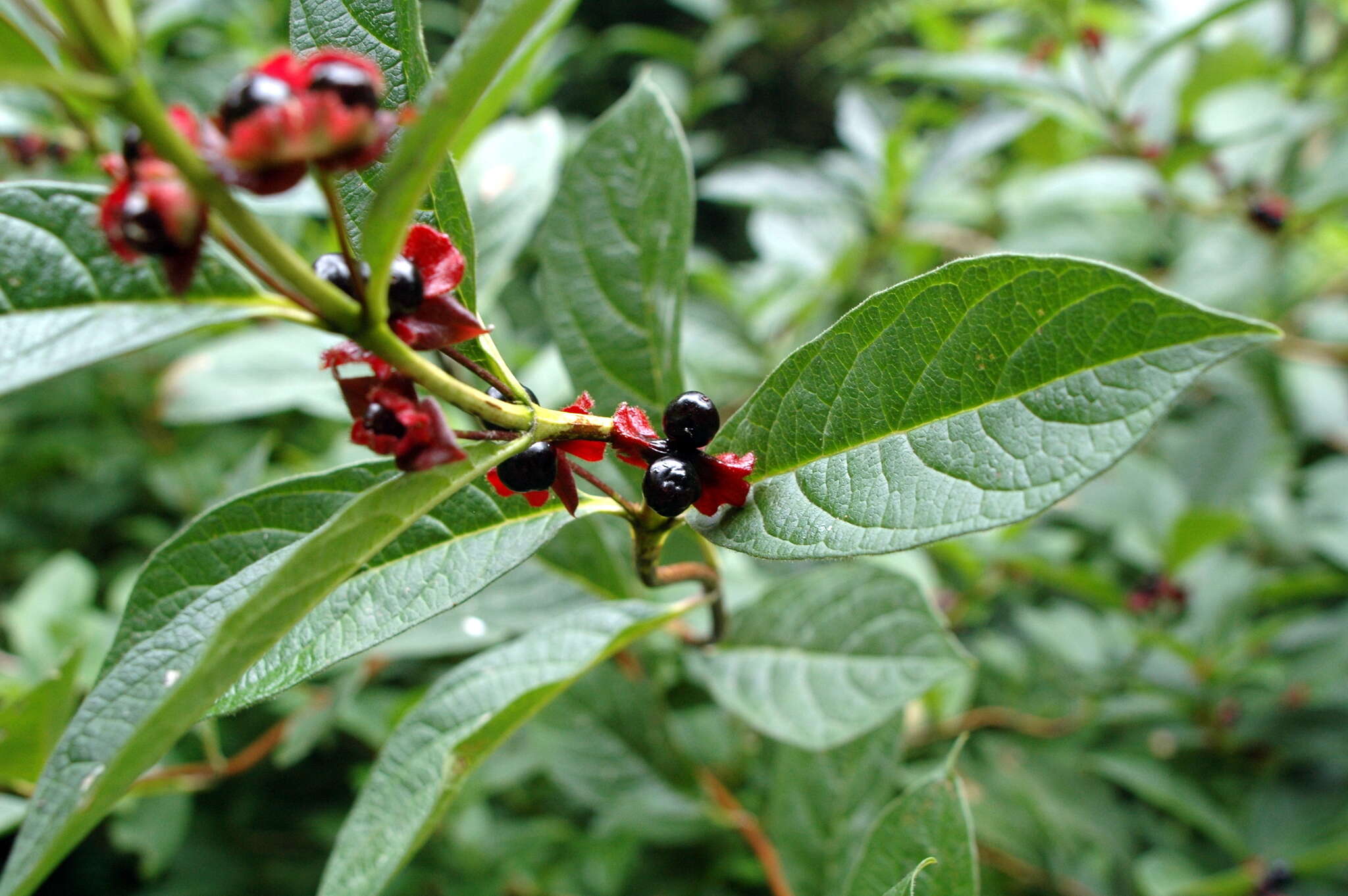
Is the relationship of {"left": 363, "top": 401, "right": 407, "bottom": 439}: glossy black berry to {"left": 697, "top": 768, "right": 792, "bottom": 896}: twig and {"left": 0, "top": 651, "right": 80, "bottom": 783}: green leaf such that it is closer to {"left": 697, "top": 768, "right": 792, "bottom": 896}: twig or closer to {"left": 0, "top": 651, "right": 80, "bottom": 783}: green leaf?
{"left": 0, "top": 651, "right": 80, "bottom": 783}: green leaf

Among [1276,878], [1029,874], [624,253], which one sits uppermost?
[624,253]

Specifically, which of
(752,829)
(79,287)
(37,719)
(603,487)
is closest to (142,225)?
(79,287)

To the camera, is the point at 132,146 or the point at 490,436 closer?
the point at 132,146

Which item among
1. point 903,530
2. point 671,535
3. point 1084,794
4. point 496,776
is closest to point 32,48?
point 903,530

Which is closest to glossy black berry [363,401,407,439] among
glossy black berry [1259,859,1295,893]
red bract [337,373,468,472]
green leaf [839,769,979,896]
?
red bract [337,373,468,472]

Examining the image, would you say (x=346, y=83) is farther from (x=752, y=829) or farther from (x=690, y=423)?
(x=752, y=829)

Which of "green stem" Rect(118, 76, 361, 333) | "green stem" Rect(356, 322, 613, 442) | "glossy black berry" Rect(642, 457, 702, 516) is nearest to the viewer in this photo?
"green stem" Rect(118, 76, 361, 333)
